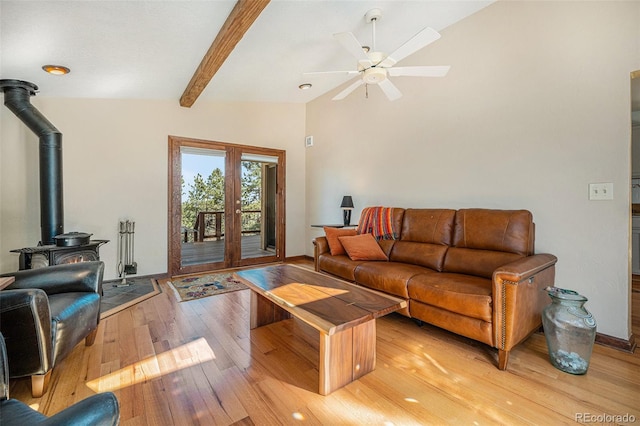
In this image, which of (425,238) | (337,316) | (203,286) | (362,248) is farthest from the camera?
(203,286)

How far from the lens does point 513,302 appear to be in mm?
1748

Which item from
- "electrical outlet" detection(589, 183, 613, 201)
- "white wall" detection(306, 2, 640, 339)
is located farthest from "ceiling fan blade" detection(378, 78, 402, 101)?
"electrical outlet" detection(589, 183, 613, 201)

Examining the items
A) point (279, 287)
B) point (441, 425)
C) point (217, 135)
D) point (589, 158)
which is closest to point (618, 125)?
point (589, 158)

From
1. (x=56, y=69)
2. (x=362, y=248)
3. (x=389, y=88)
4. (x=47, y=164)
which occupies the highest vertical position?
(x=56, y=69)

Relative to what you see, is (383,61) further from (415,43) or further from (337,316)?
(337,316)

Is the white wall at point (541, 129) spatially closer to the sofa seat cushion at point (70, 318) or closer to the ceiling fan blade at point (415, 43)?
the ceiling fan blade at point (415, 43)

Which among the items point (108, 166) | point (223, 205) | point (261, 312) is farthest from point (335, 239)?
point (108, 166)

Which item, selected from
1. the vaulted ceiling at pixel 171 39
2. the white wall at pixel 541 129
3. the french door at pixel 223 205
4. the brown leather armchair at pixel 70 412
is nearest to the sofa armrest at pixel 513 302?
the white wall at pixel 541 129

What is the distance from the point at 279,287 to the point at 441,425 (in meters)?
1.24

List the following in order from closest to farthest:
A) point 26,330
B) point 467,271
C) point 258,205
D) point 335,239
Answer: point 26,330 < point 467,271 < point 335,239 < point 258,205

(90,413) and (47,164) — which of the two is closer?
(90,413)

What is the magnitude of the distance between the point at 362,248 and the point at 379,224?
450mm

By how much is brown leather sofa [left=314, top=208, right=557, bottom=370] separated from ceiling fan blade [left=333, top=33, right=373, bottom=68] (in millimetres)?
1635

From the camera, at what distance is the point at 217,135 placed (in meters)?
4.44
